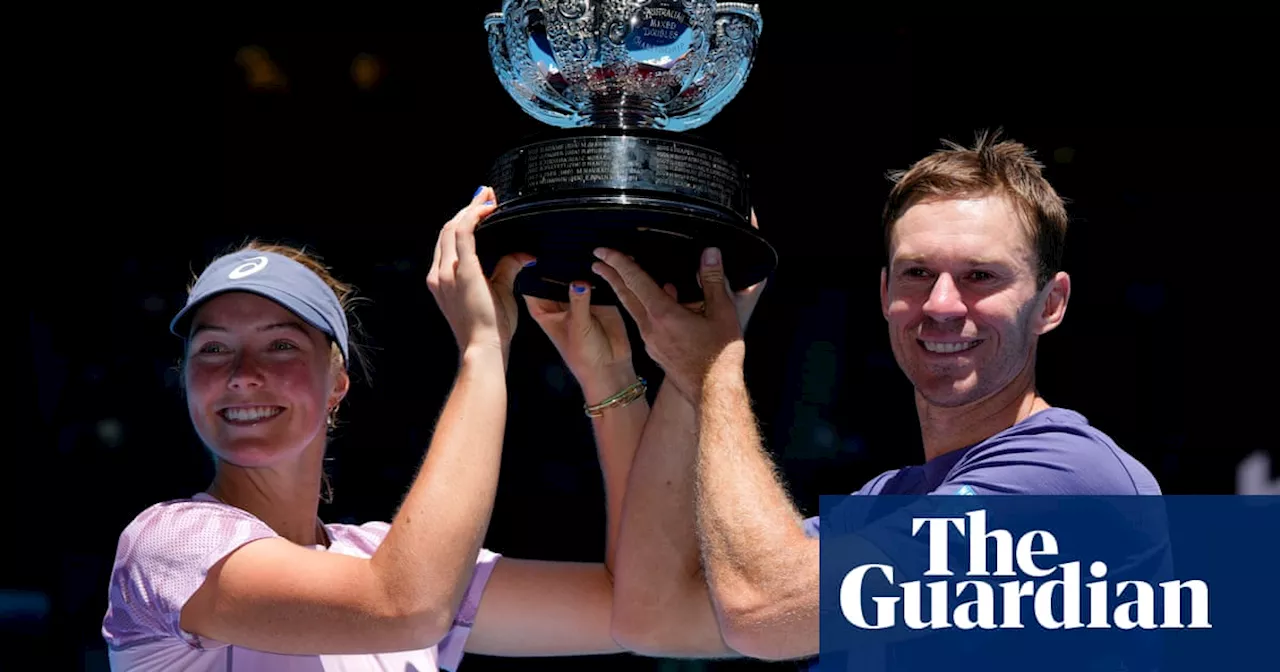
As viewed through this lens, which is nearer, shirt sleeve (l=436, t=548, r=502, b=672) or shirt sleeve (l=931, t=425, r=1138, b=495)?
shirt sleeve (l=931, t=425, r=1138, b=495)

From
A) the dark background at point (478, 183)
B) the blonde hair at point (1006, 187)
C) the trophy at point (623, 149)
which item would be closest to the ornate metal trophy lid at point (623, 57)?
the trophy at point (623, 149)

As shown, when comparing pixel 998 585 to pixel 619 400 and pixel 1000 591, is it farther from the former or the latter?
pixel 619 400

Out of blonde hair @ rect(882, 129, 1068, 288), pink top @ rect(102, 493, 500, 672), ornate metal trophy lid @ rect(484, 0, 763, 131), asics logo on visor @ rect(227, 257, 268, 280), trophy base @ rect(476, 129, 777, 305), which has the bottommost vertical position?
pink top @ rect(102, 493, 500, 672)

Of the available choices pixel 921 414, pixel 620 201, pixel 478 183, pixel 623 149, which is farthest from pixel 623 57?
pixel 478 183

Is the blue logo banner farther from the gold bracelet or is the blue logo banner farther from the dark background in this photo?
the dark background

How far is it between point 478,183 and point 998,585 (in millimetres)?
1806

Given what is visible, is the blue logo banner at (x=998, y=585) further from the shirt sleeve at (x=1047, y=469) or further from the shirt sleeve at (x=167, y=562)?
the shirt sleeve at (x=167, y=562)

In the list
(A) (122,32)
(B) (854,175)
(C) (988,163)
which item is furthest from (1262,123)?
(A) (122,32)

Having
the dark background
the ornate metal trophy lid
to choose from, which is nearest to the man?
the ornate metal trophy lid

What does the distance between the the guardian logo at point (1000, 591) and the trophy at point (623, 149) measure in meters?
0.54

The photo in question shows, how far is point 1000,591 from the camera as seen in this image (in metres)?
2.84

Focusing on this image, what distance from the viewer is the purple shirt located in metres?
2.67

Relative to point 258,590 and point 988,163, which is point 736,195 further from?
point 258,590

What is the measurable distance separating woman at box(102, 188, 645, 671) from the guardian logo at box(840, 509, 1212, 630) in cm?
59
